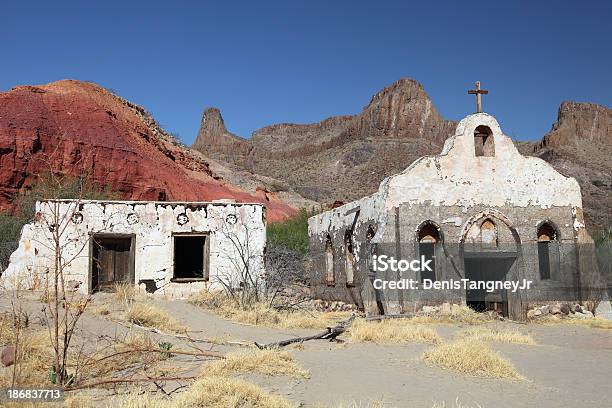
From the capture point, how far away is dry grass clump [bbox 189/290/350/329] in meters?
14.0

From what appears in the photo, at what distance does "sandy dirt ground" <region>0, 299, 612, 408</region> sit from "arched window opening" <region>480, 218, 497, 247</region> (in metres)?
3.36

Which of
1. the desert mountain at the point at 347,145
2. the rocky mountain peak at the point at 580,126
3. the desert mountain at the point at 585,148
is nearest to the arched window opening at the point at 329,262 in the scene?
the desert mountain at the point at 585,148

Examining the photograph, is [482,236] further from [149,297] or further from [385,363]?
[149,297]

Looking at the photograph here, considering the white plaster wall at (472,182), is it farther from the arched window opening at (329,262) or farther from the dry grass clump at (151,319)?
the dry grass clump at (151,319)

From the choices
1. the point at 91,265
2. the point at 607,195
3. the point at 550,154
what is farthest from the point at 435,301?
the point at 550,154

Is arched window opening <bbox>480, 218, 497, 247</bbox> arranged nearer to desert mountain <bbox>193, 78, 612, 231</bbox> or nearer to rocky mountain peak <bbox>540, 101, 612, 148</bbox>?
desert mountain <bbox>193, 78, 612, 231</bbox>

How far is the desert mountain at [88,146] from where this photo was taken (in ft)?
98.9

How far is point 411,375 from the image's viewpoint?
324 inches

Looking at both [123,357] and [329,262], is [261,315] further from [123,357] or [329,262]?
[329,262]

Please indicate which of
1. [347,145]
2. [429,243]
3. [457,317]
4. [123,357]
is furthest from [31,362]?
[347,145]

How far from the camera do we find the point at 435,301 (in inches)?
604

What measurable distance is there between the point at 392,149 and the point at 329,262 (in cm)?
5457

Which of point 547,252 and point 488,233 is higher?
point 488,233

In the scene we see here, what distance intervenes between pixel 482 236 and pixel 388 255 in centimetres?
283
